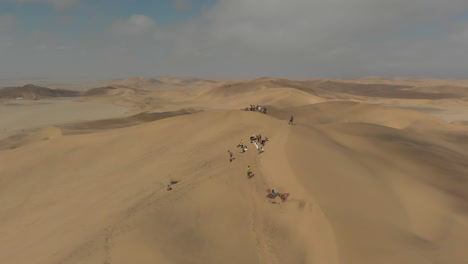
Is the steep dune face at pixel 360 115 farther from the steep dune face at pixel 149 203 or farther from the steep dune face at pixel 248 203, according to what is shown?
the steep dune face at pixel 149 203

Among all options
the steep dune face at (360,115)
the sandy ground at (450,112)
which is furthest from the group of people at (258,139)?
the sandy ground at (450,112)

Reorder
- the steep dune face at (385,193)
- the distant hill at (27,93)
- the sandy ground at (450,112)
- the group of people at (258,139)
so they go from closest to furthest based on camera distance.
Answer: the steep dune face at (385,193) < the group of people at (258,139) < the sandy ground at (450,112) < the distant hill at (27,93)

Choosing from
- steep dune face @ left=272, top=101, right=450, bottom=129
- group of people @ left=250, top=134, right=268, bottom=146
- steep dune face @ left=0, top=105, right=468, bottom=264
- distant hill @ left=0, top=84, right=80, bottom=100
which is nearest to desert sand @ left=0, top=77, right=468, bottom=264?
steep dune face @ left=0, top=105, right=468, bottom=264

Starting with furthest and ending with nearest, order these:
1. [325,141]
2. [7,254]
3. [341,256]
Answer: [325,141] → [7,254] → [341,256]

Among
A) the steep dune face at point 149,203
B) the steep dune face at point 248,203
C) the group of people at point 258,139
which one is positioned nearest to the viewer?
the steep dune face at point 248,203

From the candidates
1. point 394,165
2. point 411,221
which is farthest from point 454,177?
point 411,221

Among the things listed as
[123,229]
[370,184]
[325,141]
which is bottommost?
[123,229]

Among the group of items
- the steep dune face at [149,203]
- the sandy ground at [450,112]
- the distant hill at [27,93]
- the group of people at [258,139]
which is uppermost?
the distant hill at [27,93]

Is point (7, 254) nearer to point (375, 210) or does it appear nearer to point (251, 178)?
point (251, 178)

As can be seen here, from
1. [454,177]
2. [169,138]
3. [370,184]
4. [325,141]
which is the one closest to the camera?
[370,184]

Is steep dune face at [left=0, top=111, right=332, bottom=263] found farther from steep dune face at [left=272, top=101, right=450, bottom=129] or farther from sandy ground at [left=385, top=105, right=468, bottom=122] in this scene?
sandy ground at [left=385, top=105, right=468, bottom=122]
